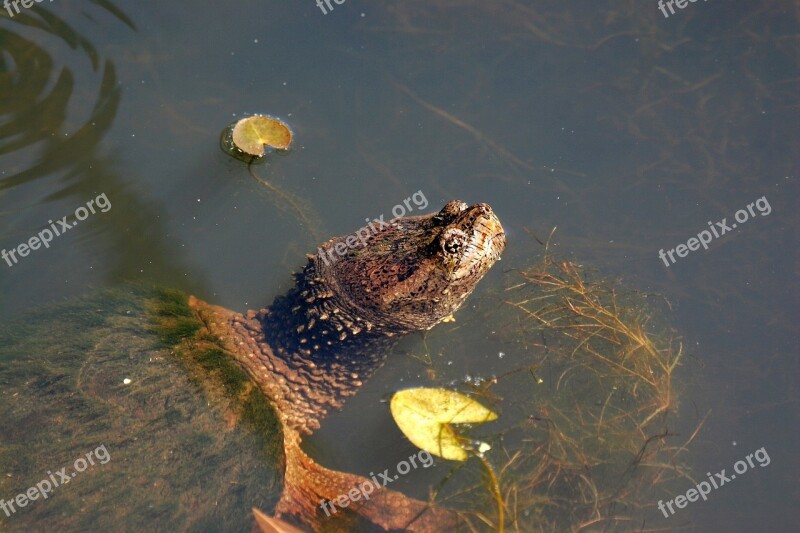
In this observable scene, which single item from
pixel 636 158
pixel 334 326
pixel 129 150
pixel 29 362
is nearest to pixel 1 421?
pixel 29 362

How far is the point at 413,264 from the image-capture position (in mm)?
4641

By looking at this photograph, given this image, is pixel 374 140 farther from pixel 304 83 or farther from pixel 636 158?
pixel 636 158

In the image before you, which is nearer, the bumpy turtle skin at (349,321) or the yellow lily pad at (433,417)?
the bumpy turtle skin at (349,321)

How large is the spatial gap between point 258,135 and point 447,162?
2.16 metres

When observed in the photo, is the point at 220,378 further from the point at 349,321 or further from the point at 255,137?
the point at 255,137

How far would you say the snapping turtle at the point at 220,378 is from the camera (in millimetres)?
4297

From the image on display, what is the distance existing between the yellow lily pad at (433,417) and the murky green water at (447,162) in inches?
16.9

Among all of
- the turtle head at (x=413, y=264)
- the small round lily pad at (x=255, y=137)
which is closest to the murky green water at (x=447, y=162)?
the small round lily pad at (x=255, y=137)

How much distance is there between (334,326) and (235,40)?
3851mm

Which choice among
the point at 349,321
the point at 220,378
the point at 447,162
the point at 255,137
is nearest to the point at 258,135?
the point at 255,137

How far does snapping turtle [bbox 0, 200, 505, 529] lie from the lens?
430 cm

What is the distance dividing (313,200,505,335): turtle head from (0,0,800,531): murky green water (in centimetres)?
126

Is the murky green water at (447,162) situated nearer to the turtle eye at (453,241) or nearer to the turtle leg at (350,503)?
the turtle leg at (350,503)

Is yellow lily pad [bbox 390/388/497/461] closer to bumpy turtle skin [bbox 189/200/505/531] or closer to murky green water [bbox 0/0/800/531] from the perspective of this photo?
murky green water [bbox 0/0/800/531]
